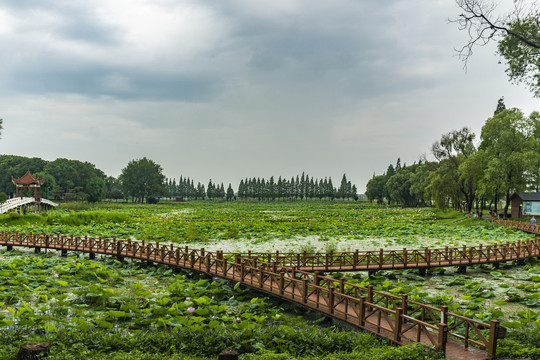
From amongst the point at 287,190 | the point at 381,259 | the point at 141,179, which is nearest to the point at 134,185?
the point at 141,179

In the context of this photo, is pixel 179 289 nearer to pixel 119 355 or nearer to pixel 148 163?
pixel 119 355

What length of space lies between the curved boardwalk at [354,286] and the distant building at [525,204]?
66.1 feet

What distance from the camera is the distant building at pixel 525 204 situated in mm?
36844

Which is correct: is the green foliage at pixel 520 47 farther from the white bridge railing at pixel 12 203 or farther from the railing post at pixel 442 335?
the white bridge railing at pixel 12 203

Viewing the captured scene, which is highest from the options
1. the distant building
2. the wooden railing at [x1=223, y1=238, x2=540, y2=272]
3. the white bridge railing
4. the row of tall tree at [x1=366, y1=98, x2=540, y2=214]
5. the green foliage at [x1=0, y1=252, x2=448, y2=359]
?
the row of tall tree at [x1=366, y1=98, x2=540, y2=214]

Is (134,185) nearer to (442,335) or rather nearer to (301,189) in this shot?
(301,189)

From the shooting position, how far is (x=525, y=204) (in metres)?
37.6

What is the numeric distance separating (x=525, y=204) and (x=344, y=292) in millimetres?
36175

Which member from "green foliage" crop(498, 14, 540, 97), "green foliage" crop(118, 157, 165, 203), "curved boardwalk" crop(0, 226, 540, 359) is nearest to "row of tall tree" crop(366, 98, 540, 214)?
"curved boardwalk" crop(0, 226, 540, 359)

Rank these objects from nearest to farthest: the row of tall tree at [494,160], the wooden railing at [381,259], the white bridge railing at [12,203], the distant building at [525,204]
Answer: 1. the wooden railing at [381,259]
2. the row of tall tree at [494,160]
3. the white bridge railing at [12,203]
4. the distant building at [525,204]

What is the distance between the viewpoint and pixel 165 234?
2661 centimetres

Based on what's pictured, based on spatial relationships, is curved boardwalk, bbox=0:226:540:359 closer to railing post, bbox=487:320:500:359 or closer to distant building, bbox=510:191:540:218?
railing post, bbox=487:320:500:359

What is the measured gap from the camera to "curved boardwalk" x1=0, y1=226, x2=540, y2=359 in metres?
7.64

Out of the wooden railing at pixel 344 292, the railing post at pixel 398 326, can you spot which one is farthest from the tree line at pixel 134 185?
the railing post at pixel 398 326
